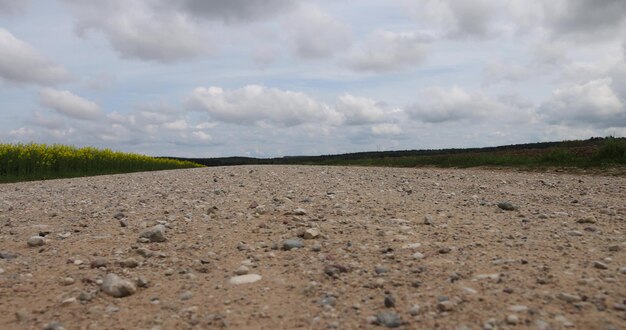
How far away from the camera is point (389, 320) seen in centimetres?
318

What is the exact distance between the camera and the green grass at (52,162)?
19.0m

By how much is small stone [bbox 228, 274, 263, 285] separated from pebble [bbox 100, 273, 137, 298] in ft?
2.79

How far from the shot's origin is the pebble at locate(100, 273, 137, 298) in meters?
3.90

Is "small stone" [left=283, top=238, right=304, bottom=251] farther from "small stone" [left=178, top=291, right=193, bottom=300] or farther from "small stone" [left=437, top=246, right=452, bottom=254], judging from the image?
"small stone" [left=437, top=246, right=452, bottom=254]

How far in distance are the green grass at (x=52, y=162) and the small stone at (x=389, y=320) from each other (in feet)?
61.2

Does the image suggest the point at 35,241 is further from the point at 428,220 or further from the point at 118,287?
the point at 428,220

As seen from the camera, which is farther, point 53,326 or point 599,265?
point 599,265

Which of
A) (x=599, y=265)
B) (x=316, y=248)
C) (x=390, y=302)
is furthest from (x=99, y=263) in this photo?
(x=599, y=265)

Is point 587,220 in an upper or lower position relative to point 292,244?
upper

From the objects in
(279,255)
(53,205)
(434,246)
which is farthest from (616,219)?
(53,205)

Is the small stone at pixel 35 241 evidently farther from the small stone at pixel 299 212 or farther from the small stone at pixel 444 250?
the small stone at pixel 444 250

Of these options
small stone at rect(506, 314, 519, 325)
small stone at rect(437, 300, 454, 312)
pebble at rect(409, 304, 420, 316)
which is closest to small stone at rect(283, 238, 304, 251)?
pebble at rect(409, 304, 420, 316)

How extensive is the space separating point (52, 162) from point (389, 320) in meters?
21.4

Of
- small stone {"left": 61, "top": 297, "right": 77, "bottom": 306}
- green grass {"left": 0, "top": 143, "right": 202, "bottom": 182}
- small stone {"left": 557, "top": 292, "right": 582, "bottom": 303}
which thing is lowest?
small stone {"left": 61, "top": 297, "right": 77, "bottom": 306}
